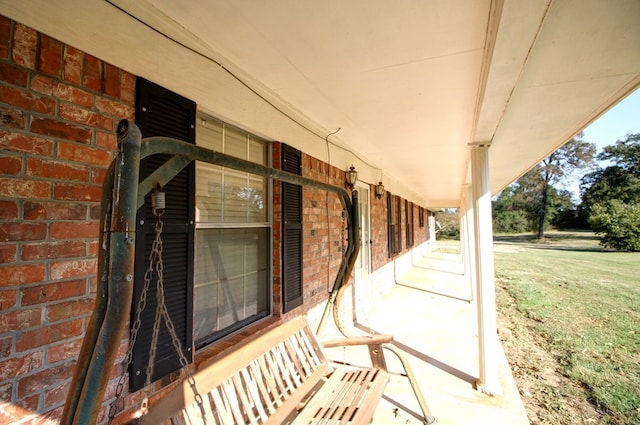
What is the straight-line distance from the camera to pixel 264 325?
256cm

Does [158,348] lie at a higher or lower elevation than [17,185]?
lower

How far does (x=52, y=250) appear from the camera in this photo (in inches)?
47.8

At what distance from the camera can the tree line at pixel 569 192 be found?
32.2 m

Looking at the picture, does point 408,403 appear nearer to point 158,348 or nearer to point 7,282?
point 158,348

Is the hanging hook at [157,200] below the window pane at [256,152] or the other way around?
below

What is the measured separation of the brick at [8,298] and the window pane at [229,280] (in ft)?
3.31

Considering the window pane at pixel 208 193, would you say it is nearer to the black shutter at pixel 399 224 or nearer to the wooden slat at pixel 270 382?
the wooden slat at pixel 270 382

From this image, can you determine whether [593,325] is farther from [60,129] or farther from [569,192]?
[569,192]

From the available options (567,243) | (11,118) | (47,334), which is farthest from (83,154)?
(567,243)

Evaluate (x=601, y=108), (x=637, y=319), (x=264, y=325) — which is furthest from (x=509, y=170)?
(x=264, y=325)

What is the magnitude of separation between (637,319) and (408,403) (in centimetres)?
579

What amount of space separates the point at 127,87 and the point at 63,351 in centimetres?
121

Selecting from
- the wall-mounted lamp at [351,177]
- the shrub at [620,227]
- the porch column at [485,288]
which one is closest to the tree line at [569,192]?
the shrub at [620,227]

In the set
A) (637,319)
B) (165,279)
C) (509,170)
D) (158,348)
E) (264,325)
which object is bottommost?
(637,319)
